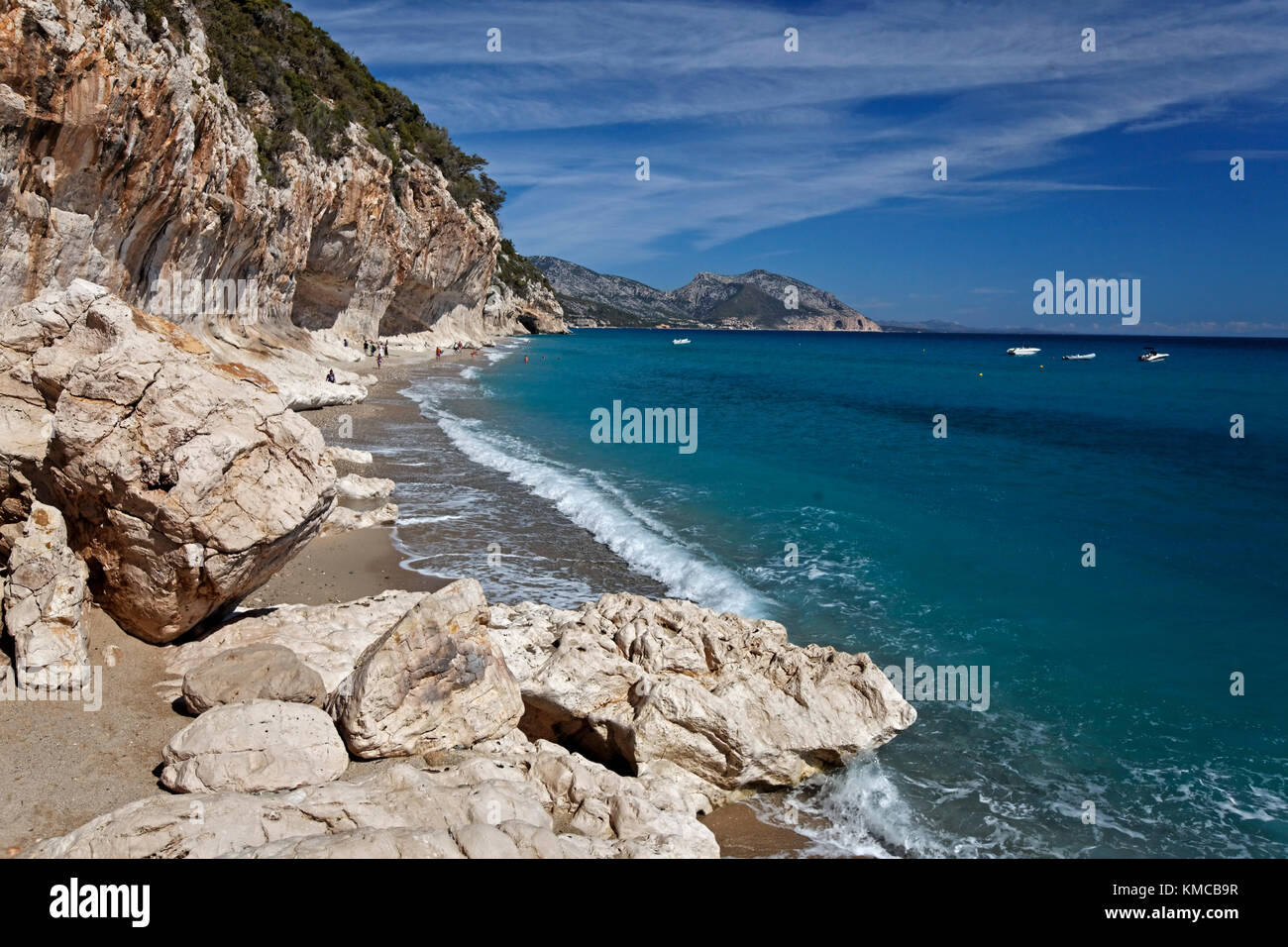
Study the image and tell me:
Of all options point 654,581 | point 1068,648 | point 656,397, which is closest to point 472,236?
point 656,397

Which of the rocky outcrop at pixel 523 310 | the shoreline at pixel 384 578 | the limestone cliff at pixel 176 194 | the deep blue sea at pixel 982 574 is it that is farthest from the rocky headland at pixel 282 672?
the rocky outcrop at pixel 523 310

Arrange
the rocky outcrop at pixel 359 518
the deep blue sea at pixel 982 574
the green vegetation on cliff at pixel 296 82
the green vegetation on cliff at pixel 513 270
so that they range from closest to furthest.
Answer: the deep blue sea at pixel 982 574
the rocky outcrop at pixel 359 518
the green vegetation on cliff at pixel 296 82
the green vegetation on cliff at pixel 513 270

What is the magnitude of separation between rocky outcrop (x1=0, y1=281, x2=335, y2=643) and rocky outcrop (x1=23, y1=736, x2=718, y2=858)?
2786 millimetres

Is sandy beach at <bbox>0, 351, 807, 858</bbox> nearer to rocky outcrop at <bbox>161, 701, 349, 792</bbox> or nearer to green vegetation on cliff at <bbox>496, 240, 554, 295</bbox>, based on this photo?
rocky outcrop at <bbox>161, 701, 349, 792</bbox>

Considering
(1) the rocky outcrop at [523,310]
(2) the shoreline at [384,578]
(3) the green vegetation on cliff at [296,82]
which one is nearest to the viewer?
(2) the shoreline at [384,578]

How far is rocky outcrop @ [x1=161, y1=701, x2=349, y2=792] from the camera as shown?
230 inches

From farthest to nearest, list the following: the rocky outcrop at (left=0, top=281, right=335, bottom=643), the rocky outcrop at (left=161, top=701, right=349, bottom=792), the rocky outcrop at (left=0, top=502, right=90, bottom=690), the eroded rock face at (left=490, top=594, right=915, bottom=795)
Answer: the eroded rock face at (left=490, top=594, right=915, bottom=795) < the rocky outcrop at (left=0, top=281, right=335, bottom=643) < the rocky outcrop at (left=0, top=502, right=90, bottom=690) < the rocky outcrop at (left=161, top=701, right=349, bottom=792)

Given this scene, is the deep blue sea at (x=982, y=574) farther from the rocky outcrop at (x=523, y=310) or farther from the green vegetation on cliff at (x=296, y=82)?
the rocky outcrop at (x=523, y=310)

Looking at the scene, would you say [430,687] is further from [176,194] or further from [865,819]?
[176,194]

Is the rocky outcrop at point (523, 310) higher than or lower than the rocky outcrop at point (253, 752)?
higher

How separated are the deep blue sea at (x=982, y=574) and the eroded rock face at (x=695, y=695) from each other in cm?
55

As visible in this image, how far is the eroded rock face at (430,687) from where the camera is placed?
6926mm

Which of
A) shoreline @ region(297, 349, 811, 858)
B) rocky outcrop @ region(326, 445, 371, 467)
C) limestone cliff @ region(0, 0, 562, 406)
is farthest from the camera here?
rocky outcrop @ region(326, 445, 371, 467)

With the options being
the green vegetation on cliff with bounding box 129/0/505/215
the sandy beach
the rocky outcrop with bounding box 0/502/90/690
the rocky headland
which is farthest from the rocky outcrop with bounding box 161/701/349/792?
the green vegetation on cliff with bounding box 129/0/505/215
